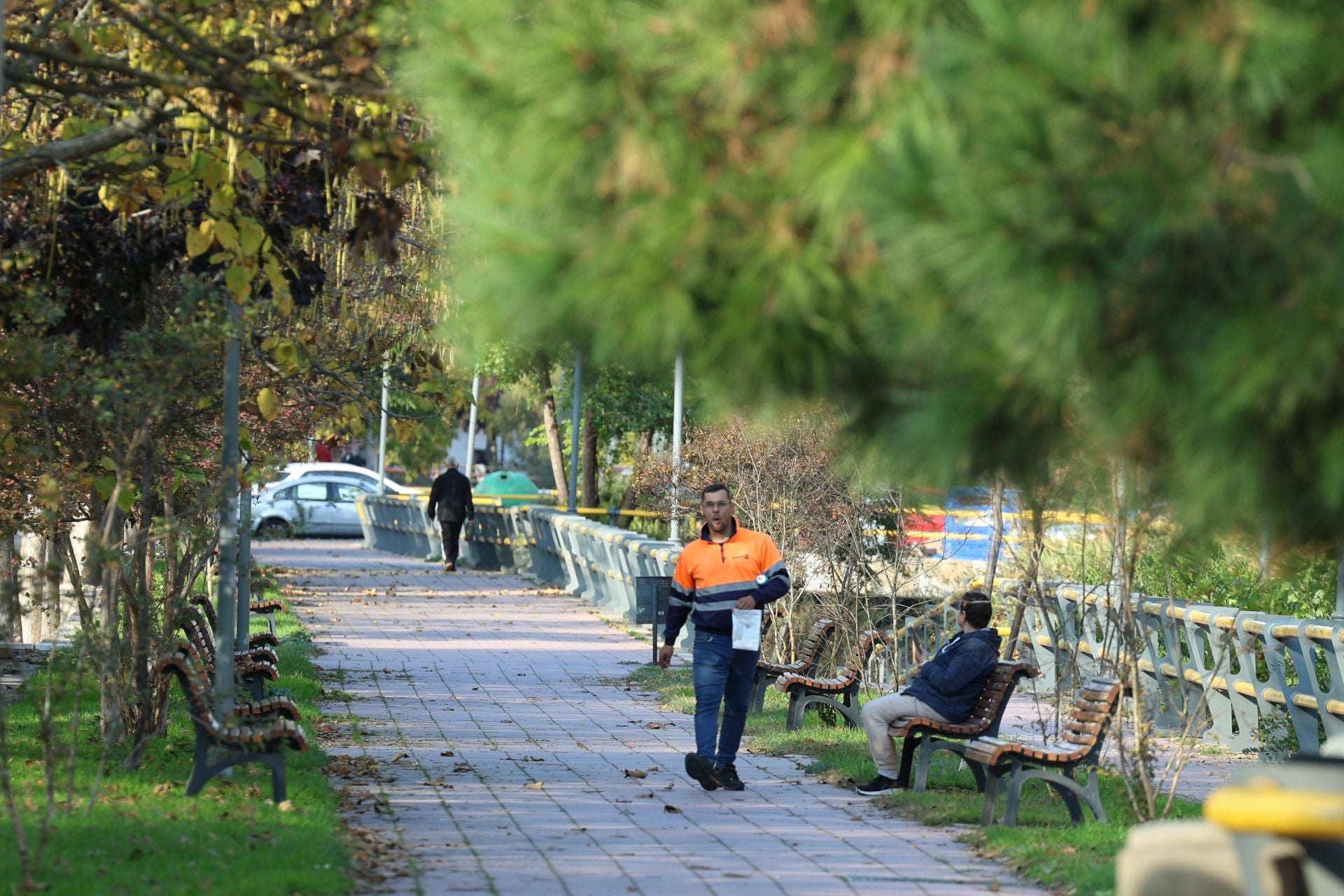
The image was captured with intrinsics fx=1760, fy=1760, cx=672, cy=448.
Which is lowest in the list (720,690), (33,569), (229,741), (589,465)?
(229,741)

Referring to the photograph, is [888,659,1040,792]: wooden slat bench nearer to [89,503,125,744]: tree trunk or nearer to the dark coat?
[89,503,125,744]: tree trunk

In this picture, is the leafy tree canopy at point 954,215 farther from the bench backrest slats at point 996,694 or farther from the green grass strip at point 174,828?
the bench backrest slats at point 996,694

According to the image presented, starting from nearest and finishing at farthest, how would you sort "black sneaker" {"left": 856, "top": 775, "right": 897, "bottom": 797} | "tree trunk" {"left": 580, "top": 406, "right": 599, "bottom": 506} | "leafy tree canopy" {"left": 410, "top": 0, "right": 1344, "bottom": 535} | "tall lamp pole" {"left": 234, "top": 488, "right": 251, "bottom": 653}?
"leafy tree canopy" {"left": 410, "top": 0, "right": 1344, "bottom": 535}
"black sneaker" {"left": 856, "top": 775, "right": 897, "bottom": 797}
"tall lamp pole" {"left": 234, "top": 488, "right": 251, "bottom": 653}
"tree trunk" {"left": 580, "top": 406, "right": 599, "bottom": 506}

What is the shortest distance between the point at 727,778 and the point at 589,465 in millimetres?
28919

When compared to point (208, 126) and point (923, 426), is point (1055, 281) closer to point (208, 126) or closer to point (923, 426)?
point (923, 426)

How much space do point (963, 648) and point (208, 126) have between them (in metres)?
5.47

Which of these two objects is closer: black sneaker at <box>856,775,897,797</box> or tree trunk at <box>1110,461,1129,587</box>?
tree trunk at <box>1110,461,1129,587</box>

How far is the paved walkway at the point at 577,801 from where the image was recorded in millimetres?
8141

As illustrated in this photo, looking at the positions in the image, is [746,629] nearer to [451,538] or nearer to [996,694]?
[996,694]

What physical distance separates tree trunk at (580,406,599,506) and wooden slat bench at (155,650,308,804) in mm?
29081

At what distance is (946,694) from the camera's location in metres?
10.7

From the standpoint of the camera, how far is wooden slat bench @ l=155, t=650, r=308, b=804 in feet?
29.6

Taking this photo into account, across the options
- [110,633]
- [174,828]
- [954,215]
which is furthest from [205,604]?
[954,215]

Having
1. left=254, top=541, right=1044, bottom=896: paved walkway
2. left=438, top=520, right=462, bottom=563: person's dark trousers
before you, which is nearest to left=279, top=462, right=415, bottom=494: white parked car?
left=438, top=520, right=462, bottom=563: person's dark trousers
